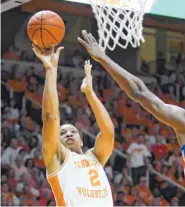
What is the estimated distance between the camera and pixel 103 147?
4.77m

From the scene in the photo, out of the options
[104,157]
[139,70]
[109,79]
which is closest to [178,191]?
[109,79]

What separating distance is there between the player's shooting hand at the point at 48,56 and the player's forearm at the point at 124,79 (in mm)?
989

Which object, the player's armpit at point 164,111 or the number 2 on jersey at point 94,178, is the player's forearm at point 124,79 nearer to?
the player's armpit at point 164,111

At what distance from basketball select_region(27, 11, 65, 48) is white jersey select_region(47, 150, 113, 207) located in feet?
2.69

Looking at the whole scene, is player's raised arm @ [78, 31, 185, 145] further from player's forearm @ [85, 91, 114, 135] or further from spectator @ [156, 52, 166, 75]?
spectator @ [156, 52, 166, 75]

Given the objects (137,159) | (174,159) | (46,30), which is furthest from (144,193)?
(46,30)

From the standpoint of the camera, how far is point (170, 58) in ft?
51.2

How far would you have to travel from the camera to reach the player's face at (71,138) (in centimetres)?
468

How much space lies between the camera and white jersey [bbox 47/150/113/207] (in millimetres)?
4410

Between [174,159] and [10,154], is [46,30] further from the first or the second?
[174,159]

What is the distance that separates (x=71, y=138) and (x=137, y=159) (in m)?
6.95

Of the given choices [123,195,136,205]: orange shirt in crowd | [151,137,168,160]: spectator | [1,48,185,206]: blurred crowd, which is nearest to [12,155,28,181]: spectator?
[1,48,185,206]: blurred crowd

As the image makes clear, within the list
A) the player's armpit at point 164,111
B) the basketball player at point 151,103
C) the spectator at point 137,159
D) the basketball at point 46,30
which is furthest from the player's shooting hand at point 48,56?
the spectator at point 137,159

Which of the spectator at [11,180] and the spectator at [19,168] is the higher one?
the spectator at [19,168]
